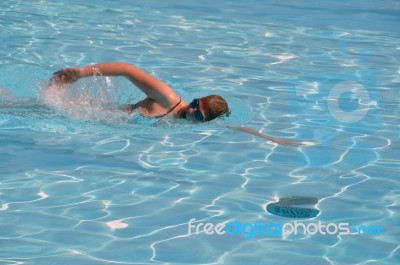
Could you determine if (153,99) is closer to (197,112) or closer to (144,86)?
(144,86)

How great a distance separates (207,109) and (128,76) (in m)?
0.67

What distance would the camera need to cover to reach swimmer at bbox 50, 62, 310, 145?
5.80 m

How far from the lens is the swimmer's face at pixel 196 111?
19.2ft

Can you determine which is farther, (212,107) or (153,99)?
(153,99)

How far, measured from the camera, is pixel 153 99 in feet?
20.5

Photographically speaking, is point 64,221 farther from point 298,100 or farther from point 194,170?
point 298,100

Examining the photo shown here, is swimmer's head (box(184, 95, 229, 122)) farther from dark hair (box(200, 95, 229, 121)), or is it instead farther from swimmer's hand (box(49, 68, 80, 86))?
swimmer's hand (box(49, 68, 80, 86))

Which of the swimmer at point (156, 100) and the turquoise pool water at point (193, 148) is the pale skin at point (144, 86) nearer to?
the swimmer at point (156, 100)

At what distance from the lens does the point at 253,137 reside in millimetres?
6051

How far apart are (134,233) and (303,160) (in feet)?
5.63

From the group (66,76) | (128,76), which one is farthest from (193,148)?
(66,76)

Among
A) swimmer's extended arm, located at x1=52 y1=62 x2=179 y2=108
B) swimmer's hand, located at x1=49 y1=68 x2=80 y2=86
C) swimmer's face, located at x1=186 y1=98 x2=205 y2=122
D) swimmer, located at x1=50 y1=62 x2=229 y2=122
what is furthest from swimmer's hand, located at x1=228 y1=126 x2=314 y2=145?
swimmer's hand, located at x1=49 y1=68 x2=80 y2=86

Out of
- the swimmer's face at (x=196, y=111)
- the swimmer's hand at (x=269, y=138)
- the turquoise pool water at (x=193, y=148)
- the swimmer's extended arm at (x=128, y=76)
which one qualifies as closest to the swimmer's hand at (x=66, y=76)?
the swimmer's extended arm at (x=128, y=76)

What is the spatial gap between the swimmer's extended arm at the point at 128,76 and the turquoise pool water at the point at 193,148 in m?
0.20
